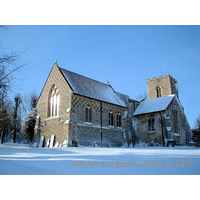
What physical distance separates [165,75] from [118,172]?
40.3 metres

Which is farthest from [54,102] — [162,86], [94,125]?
[162,86]

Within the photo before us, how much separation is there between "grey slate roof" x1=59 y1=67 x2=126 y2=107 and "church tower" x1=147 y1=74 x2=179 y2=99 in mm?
17520

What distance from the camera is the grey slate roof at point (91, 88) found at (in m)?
23.6

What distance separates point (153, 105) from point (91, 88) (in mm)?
9147

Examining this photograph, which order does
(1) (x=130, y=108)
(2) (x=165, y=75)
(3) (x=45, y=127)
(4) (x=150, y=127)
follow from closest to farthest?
(3) (x=45, y=127), (4) (x=150, y=127), (1) (x=130, y=108), (2) (x=165, y=75)

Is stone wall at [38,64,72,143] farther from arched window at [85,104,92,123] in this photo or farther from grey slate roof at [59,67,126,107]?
arched window at [85,104,92,123]

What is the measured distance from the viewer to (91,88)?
25.9m

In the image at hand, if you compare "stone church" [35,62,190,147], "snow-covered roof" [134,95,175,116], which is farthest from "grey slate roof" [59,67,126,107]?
"snow-covered roof" [134,95,175,116]

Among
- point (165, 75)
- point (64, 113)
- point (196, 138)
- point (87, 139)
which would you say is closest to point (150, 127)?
point (196, 138)

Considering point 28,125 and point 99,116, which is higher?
point 99,116

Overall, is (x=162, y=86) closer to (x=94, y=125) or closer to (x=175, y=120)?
(x=175, y=120)

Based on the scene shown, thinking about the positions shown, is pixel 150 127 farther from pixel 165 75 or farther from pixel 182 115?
pixel 165 75

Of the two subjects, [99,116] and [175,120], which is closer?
[99,116]

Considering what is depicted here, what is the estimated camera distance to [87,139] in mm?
22172
